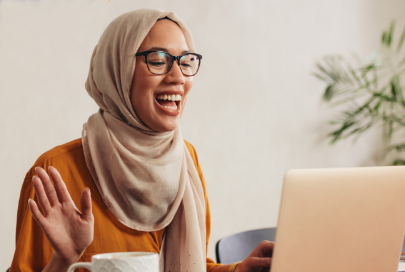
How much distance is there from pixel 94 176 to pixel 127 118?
20 cm

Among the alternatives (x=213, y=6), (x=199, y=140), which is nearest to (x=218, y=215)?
(x=199, y=140)

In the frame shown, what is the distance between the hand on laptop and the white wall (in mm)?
1271

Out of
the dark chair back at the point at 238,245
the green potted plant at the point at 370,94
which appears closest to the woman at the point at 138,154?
the dark chair back at the point at 238,245

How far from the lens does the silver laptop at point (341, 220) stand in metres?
0.62

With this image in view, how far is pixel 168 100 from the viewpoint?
115 centimetres

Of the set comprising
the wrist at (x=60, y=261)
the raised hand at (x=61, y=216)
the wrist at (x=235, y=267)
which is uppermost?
the raised hand at (x=61, y=216)

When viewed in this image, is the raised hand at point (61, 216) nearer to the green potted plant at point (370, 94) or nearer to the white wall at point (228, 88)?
the white wall at point (228, 88)

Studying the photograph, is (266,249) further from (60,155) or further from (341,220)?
(60,155)

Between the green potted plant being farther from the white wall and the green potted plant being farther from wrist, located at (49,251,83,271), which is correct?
wrist, located at (49,251,83,271)

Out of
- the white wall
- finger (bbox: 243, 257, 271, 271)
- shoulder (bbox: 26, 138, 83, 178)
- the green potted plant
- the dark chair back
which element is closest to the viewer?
finger (bbox: 243, 257, 271, 271)

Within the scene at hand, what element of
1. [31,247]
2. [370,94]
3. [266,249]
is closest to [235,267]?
[266,249]

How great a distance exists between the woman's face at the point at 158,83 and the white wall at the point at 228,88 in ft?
2.96

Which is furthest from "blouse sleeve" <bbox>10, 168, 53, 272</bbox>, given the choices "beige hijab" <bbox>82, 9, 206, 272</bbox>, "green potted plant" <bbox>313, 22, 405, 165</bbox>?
"green potted plant" <bbox>313, 22, 405, 165</bbox>

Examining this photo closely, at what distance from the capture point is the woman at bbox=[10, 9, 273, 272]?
109 cm
